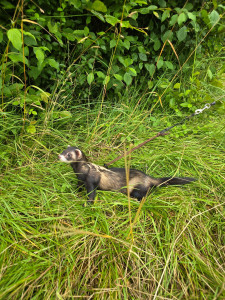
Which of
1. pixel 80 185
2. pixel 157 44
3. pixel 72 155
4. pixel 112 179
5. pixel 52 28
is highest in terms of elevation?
pixel 52 28

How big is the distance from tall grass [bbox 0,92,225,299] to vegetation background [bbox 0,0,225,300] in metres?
0.01

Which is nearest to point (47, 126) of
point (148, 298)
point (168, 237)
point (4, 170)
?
point (4, 170)

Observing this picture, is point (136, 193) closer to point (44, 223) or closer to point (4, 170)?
point (44, 223)

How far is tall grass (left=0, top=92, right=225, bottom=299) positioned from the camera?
1.67m

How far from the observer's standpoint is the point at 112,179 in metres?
2.57

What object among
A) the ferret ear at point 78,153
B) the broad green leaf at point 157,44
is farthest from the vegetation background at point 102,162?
the ferret ear at point 78,153

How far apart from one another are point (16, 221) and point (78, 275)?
25.6 inches

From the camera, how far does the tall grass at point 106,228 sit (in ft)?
5.48

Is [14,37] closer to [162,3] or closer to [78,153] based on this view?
[78,153]

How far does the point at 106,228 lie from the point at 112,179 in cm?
66

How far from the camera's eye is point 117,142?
3.27 m

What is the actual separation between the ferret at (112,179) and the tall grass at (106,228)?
10cm

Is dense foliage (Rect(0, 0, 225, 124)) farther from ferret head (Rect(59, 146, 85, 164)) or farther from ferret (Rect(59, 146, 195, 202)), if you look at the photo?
ferret (Rect(59, 146, 195, 202))

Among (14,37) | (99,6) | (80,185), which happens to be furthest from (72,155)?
(99,6)
